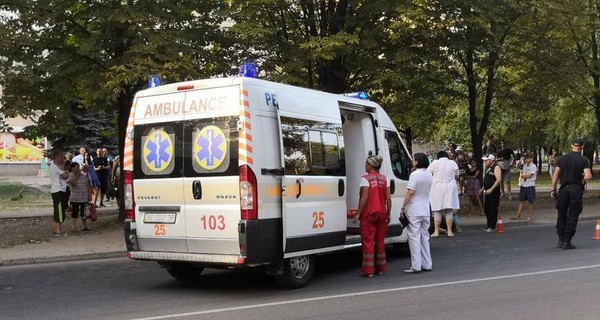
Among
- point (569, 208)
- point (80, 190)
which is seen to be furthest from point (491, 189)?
point (80, 190)

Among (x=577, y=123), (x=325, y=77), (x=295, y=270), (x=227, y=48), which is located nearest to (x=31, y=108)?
(x=227, y=48)

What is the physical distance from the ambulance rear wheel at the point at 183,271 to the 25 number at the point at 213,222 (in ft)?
4.44

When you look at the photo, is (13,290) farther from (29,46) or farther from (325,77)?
(325,77)

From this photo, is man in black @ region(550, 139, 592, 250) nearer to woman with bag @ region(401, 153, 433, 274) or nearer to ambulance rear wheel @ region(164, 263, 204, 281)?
woman with bag @ region(401, 153, 433, 274)

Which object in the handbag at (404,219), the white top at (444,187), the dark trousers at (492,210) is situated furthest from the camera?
the dark trousers at (492,210)

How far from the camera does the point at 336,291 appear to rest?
8.05 m

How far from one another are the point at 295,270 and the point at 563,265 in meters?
4.37

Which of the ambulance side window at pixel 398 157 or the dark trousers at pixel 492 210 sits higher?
the ambulance side window at pixel 398 157

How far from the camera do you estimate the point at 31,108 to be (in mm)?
13570

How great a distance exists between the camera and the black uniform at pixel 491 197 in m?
14.2

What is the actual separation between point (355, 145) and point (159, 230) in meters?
3.49

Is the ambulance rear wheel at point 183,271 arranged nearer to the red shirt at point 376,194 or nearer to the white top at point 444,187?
the red shirt at point 376,194

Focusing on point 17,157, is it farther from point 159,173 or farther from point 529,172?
point 159,173

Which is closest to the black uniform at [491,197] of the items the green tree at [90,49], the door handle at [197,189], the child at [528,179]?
the child at [528,179]
